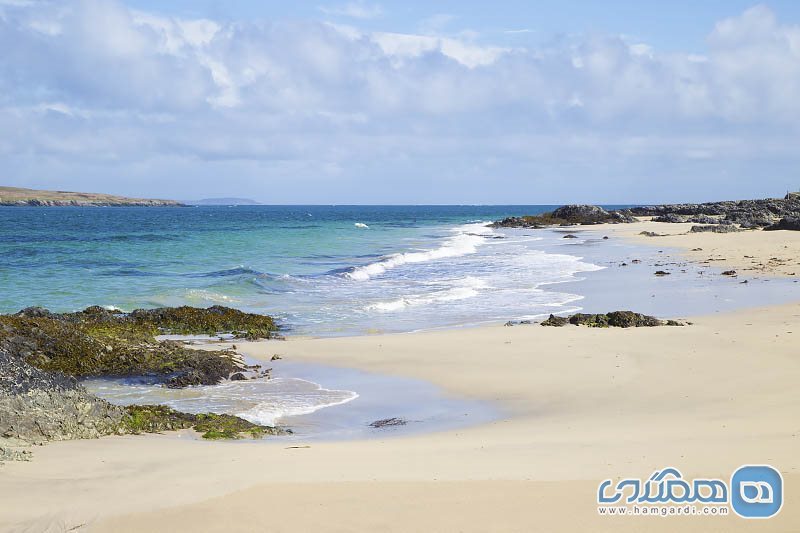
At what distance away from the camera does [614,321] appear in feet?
45.5

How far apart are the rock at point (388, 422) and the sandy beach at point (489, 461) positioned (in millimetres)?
843

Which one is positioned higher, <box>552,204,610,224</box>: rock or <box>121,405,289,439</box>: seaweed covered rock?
<box>552,204,610,224</box>: rock

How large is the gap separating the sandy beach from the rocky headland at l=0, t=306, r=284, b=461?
326mm

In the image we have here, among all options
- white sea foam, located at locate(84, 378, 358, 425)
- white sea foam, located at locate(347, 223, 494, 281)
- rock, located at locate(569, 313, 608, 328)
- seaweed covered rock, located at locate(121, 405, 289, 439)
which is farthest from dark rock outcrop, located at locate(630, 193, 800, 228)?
seaweed covered rock, located at locate(121, 405, 289, 439)

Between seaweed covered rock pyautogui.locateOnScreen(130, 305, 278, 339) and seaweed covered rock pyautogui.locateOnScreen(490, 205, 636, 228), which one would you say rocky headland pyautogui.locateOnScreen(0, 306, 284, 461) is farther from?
seaweed covered rock pyautogui.locateOnScreen(490, 205, 636, 228)

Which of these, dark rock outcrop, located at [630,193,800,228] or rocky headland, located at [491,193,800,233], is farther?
rocky headland, located at [491,193,800,233]

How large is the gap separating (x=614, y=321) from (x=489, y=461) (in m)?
8.71

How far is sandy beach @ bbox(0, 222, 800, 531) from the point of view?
4.57 metres

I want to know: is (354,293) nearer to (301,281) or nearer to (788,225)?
(301,281)

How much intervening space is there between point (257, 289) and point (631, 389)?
16.2m

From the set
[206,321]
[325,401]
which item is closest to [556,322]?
[325,401]

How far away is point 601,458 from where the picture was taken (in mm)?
5793

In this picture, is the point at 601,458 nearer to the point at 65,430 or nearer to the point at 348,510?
the point at 348,510

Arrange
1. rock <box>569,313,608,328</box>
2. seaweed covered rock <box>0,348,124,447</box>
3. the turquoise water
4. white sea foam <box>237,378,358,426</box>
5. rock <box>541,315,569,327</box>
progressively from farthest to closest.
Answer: the turquoise water, rock <box>541,315,569,327</box>, rock <box>569,313,608,328</box>, white sea foam <box>237,378,358,426</box>, seaweed covered rock <box>0,348,124,447</box>
